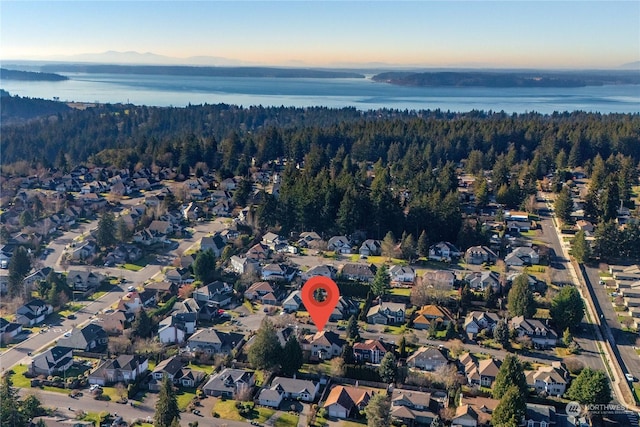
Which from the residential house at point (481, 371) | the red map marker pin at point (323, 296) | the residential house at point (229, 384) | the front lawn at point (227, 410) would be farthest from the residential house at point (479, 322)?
the front lawn at point (227, 410)

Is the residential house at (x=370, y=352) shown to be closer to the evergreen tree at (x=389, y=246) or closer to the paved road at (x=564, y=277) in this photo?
the paved road at (x=564, y=277)

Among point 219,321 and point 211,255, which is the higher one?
point 211,255

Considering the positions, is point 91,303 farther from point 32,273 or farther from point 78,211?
point 78,211

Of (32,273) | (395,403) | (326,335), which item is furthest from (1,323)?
(395,403)

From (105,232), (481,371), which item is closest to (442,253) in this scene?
(481,371)

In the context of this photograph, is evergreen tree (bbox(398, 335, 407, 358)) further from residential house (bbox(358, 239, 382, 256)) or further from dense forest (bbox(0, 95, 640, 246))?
dense forest (bbox(0, 95, 640, 246))

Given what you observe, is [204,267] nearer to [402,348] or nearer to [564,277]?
[402,348]
